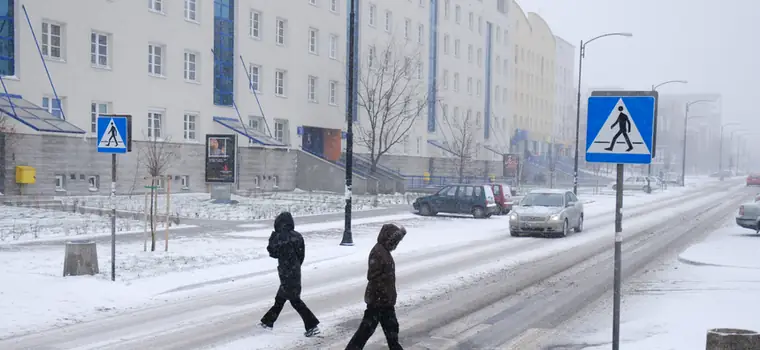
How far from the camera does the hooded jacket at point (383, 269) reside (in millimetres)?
7949

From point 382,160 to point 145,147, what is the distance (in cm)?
2473

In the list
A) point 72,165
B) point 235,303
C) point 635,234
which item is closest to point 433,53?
point 72,165

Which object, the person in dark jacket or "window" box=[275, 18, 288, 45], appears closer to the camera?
the person in dark jacket

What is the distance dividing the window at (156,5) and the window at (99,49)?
10.7 feet

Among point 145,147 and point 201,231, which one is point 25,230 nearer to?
point 201,231

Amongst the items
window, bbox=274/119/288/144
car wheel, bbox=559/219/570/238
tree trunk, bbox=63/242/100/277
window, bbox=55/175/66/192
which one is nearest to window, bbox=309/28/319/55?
window, bbox=274/119/288/144

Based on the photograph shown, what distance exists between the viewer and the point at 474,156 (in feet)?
252

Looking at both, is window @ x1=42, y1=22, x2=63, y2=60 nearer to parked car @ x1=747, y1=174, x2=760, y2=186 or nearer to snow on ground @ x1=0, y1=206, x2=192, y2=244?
snow on ground @ x1=0, y1=206, x2=192, y2=244

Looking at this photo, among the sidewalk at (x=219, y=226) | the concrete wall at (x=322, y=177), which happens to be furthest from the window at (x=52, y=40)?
the concrete wall at (x=322, y=177)

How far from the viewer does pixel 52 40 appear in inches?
1315

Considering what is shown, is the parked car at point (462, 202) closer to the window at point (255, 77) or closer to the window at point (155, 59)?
the window at point (155, 59)

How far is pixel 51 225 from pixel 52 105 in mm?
12540

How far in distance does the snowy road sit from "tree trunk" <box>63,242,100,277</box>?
8.39ft

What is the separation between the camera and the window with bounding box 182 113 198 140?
4066 cm
